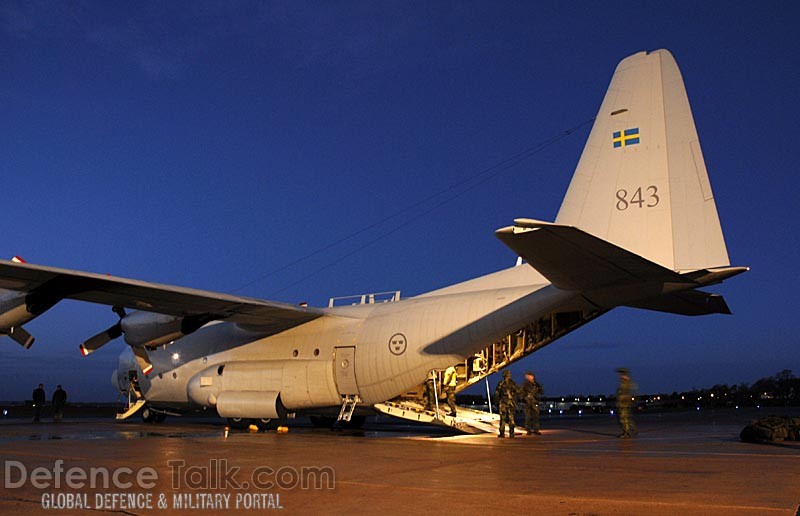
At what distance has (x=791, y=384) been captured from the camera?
8531 centimetres

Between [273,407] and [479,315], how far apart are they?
578 centimetres

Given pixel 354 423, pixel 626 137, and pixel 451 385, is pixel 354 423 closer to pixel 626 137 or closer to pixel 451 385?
pixel 451 385

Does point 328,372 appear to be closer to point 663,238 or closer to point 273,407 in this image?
point 273,407

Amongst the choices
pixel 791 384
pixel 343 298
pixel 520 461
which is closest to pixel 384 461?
pixel 520 461

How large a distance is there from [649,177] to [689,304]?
3470 mm

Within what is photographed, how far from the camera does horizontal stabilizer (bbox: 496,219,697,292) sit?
31.1 ft

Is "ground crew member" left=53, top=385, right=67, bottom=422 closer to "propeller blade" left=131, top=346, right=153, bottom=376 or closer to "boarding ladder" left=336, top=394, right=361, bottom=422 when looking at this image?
"propeller blade" left=131, top=346, right=153, bottom=376

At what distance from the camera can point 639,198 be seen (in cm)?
1260

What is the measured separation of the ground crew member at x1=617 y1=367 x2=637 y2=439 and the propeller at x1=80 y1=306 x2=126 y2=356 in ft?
38.3

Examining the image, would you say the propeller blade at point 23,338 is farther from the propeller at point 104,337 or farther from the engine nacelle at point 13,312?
the propeller at point 104,337

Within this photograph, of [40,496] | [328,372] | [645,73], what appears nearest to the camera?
[40,496]

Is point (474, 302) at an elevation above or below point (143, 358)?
above

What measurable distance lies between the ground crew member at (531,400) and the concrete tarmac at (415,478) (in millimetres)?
3031

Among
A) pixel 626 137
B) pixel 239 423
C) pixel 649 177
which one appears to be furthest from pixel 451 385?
pixel 626 137
